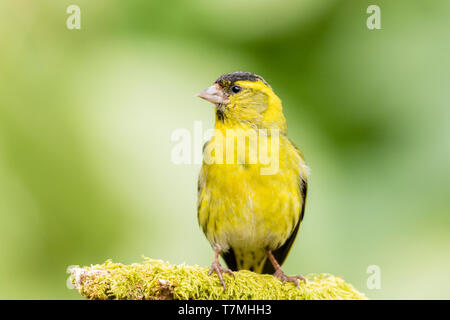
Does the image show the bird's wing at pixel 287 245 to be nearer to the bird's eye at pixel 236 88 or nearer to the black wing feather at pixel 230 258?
the black wing feather at pixel 230 258

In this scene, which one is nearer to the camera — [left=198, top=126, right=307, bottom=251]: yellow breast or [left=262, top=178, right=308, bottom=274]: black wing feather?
[left=198, top=126, right=307, bottom=251]: yellow breast

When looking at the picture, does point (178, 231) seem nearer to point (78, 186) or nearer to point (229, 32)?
point (78, 186)

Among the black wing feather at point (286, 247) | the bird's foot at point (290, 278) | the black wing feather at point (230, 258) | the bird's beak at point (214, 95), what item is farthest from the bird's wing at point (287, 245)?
the bird's beak at point (214, 95)

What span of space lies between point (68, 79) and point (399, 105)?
2.46 m

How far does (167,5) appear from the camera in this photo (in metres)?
4.20

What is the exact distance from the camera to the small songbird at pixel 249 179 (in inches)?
142

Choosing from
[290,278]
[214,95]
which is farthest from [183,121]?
[290,278]

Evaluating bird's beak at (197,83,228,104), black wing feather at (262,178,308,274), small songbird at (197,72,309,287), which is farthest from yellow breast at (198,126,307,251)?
bird's beak at (197,83,228,104)

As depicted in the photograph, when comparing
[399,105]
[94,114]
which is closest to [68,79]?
[94,114]

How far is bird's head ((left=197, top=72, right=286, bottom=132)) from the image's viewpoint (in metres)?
3.87

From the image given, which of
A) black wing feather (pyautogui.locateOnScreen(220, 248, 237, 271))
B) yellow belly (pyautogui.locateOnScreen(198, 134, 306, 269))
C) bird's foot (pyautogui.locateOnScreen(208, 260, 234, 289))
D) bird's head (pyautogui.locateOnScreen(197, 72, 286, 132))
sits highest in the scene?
bird's head (pyautogui.locateOnScreen(197, 72, 286, 132))

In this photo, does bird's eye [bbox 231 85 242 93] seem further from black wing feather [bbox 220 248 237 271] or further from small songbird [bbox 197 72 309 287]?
black wing feather [bbox 220 248 237 271]

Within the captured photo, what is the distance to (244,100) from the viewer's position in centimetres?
390

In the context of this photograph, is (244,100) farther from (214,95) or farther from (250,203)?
(250,203)
